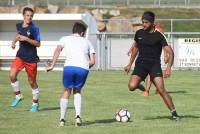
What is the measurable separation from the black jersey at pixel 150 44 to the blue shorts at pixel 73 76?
1.49 meters

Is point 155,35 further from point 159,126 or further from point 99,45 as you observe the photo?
point 99,45

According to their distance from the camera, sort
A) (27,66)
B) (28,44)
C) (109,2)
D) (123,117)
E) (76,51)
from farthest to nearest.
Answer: (109,2)
(27,66)
(28,44)
(123,117)
(76,51)

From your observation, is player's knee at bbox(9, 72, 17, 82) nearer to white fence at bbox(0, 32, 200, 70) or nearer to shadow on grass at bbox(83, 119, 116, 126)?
shadow on grass at bbox(83, 119, 116, 126)

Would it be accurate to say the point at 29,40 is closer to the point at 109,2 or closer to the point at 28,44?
the point at 28,44

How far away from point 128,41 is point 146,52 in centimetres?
2618

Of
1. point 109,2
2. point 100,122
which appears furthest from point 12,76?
point 109,2

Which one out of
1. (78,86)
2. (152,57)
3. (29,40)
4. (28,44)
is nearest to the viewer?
(78,86)

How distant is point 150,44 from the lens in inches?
481

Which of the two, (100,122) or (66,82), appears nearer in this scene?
(66,82)

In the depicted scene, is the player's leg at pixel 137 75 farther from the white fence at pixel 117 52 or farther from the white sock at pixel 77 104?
the white fence at pixel 117 52

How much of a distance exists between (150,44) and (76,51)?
162 centimetres

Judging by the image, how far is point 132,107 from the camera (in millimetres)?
15094

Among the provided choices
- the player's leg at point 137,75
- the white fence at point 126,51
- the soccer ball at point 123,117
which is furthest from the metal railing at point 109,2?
the soccer ball at point 123,117

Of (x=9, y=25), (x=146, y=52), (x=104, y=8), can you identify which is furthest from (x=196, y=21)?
(x=146, y=52)
